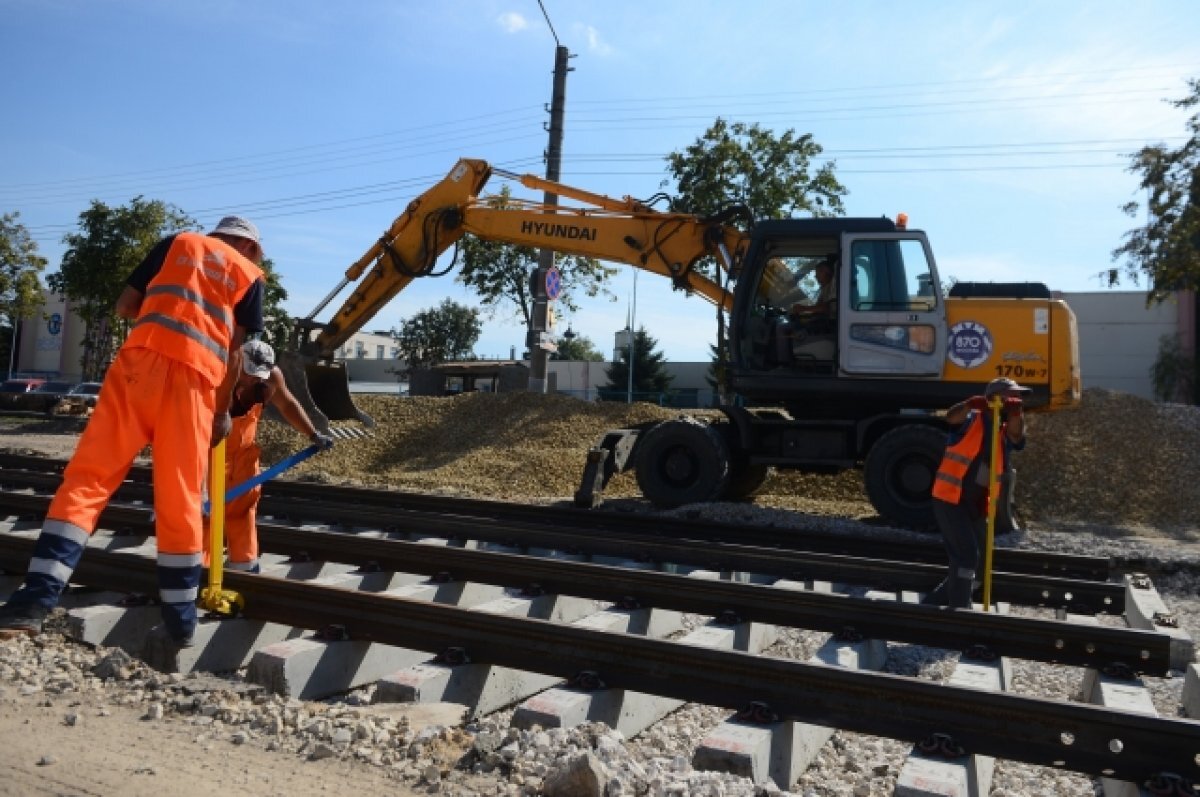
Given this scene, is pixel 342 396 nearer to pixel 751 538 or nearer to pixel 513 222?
pixel 513 222

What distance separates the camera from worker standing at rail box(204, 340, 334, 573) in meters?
5.31

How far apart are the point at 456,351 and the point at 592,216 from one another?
237ft

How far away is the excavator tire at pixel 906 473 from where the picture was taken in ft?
34.7

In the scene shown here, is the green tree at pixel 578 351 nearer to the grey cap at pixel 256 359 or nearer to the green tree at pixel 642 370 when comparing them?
the green tree at pixel 642 370

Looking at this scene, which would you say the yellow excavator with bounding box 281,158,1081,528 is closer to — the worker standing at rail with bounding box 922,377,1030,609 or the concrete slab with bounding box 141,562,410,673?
the worker standing at rail with bounding box 922,377,1030,609

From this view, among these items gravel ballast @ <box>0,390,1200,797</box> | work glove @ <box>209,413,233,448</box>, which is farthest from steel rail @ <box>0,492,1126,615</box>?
work glove @ <box>209,413,233,448</box>

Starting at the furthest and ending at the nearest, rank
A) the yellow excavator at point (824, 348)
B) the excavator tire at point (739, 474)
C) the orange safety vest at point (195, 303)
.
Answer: the excavator tire at point (739, 474)
the yellow excavator at point (824, 348)
the orange safety vest at point (195, 303)

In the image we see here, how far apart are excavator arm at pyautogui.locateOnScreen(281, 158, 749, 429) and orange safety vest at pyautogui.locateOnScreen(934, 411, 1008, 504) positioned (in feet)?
19.9

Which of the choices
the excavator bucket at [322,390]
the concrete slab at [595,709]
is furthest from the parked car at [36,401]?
the concrete slab at [595,709]

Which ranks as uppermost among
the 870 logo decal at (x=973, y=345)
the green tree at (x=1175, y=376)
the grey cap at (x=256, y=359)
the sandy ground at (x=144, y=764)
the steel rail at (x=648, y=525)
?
the green tree at (x=1175, y=376)

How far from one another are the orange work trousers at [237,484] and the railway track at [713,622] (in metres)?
0.29

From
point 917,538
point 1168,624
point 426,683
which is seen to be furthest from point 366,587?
point 917,538

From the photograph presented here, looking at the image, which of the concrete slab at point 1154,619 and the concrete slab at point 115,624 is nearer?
the concrete slab at point 1154,619

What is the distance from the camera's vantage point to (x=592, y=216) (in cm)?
1306
